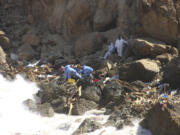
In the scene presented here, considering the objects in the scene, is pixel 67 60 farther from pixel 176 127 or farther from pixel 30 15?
pixel 176 127

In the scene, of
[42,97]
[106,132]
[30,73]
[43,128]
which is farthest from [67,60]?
[106,132]

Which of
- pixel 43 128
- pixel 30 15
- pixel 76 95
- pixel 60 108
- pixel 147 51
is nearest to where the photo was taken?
pixel 43 128

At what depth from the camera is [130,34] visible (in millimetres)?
8852

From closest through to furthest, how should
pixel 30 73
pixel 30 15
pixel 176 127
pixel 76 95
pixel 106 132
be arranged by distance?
pixel 176 127 → pixel 106 132 → pixel 76 95 → pixel 30 73 → pixel 30 15

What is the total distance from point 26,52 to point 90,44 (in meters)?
3.26

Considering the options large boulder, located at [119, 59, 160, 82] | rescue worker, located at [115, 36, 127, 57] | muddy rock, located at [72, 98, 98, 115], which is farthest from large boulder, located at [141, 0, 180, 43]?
muddy rock, located at [72, 98, 98, 115]

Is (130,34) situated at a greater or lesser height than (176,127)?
greater

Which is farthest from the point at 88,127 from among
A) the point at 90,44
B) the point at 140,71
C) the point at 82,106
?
the point at 90,44

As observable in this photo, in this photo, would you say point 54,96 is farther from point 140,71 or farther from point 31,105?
point 140,71

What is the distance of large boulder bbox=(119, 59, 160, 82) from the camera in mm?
6527

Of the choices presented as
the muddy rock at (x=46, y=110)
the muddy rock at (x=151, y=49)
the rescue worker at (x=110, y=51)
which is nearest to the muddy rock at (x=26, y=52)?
the rescue worker at (x=110, y=51)

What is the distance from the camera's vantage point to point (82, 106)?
228 inches

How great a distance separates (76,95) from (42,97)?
37.5 inches

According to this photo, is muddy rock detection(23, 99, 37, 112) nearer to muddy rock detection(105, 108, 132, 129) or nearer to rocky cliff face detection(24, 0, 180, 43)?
muddy rock detection(105, 108, 132, 129)
